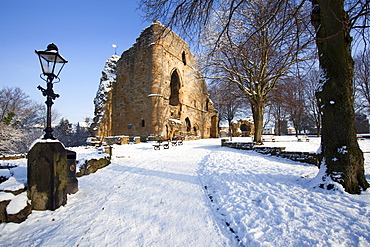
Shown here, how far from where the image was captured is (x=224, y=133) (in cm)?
4650

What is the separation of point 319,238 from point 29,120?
107ft

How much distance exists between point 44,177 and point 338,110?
19.4ft

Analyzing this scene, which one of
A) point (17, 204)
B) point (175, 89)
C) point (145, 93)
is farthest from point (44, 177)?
point (175, 89)

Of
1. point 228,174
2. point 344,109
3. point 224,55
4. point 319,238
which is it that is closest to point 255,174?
Result: point 228,174

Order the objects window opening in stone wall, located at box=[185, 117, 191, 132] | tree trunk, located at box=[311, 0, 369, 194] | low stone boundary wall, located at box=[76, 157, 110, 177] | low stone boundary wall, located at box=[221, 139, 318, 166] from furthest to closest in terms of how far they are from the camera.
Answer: window opening in stone wall, located at box=[185, 117, 191, 132]
low stone boundary wall, located at box=[221, 139, 318, 166]
low stone boundary wall, located at box=[76, 157, 110, 177]
tree trunk, located at box=[311, 0, 369, 194]

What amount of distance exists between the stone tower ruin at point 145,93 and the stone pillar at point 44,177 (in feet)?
51.3

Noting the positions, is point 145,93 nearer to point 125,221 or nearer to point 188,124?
point 188,124

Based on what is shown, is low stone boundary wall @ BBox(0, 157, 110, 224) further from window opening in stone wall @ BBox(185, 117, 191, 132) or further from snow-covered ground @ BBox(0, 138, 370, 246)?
window opening in stone wall @ BBox(185, 117, 191, 132)

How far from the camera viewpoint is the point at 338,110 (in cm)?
346

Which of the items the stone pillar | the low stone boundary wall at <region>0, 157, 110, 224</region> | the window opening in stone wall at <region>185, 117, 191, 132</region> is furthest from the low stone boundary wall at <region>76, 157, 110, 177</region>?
the window opening in stone wall at <region>185, 117, 191, 132</region>

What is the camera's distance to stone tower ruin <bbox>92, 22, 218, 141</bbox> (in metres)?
19.1

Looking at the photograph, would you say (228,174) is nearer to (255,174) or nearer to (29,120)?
(255,174)

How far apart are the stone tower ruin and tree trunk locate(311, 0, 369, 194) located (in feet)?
48.1

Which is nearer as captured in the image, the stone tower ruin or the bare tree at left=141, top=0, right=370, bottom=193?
the bare tree at left=141, top=0, right=370, bottom=193
